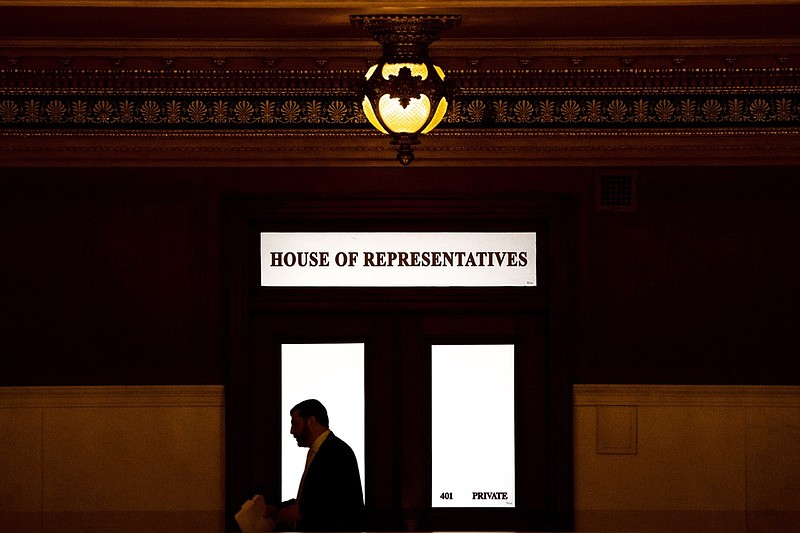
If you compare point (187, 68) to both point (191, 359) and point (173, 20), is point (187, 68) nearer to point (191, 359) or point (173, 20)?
point (173, 20)

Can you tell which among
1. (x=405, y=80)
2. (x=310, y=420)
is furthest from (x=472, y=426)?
(x=405, y=80)

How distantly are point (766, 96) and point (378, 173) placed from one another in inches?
86.8

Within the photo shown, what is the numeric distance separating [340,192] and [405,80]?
4.00 feet

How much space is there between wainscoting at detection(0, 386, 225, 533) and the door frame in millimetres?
144

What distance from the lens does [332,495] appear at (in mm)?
4465

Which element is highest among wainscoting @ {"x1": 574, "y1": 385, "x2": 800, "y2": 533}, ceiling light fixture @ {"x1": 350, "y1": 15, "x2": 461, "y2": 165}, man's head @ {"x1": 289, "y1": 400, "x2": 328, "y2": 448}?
ceiling light fixture @ {"x1": 350, "y1": 15, "x2": 461, "y2": 165}

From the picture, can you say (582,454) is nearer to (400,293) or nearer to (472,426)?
(472,426)

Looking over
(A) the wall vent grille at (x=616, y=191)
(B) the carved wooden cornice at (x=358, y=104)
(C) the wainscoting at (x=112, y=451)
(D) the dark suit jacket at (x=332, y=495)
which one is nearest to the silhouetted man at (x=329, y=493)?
(D) the dark suit jacket at (x=332, y=495)

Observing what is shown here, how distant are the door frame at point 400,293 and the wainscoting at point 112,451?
5.7 inches

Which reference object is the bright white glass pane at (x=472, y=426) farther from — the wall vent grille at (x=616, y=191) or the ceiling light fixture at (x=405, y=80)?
the ceiling light fixture at (x=405, y=80)

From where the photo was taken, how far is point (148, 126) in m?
5.73

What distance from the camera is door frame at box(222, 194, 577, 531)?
5785 millimetres

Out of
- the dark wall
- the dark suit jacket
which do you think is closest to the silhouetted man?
the dark suit jacket

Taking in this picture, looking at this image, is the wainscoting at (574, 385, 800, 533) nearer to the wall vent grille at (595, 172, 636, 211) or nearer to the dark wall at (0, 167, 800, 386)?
the dark wall at (0, 167, 800, 386)
